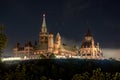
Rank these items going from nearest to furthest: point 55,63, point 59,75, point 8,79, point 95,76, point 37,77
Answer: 1. point 95,76
2. point 8,79
3. point 37,77
4. point 59,75
5. point 55,63

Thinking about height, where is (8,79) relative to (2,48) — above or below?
below

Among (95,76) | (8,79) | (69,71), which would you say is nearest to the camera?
(95,76)

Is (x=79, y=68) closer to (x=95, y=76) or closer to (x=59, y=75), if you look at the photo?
(x=59, y=75)

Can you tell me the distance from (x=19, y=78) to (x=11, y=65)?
58526mm

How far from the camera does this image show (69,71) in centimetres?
15450

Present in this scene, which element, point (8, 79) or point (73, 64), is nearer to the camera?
point (8, 79)

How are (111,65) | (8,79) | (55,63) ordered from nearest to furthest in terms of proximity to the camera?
(8,79) → (55,63) → (111,65)

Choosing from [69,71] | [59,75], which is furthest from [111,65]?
[59,75]

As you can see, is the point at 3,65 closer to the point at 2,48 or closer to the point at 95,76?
the point at 2,48

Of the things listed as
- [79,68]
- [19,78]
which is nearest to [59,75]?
[79,68]

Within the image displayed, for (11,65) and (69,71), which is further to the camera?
(11,65)

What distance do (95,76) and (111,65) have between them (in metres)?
79.9

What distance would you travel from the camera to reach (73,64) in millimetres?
170500

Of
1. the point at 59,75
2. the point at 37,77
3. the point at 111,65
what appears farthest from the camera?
the point at 111,65
